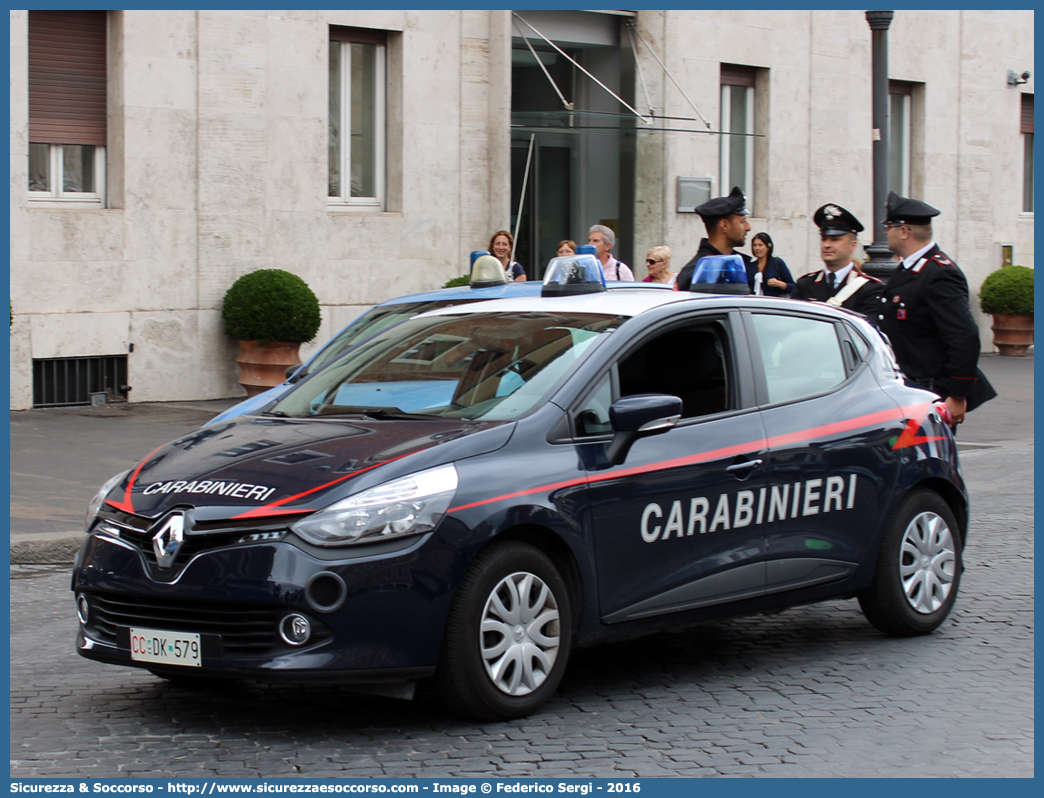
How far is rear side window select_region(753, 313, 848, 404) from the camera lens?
Result: 6.52m

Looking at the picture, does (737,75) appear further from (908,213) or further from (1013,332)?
(908,213)

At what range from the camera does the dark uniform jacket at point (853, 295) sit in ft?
28.8

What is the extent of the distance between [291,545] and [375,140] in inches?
561

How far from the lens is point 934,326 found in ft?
27.9

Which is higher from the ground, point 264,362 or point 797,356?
point 797,356

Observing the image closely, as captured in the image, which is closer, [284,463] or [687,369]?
[284,463]

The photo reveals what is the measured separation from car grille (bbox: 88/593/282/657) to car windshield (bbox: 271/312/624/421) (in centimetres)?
113

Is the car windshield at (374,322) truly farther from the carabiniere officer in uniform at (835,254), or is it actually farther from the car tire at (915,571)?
the car tire at (915,571)

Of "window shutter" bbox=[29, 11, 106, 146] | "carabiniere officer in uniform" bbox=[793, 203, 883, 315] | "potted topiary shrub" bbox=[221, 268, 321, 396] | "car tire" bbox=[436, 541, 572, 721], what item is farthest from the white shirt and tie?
"window shutter" bbox=[29, 11, 106, 146]

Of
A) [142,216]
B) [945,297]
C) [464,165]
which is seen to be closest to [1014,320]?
[464,165]

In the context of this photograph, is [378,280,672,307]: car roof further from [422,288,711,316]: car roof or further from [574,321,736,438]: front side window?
[574,321,736,438]: front side window

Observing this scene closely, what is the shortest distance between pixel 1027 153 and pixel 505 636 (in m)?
26.5

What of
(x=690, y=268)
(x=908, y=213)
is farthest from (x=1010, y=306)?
(x=690, y=268)

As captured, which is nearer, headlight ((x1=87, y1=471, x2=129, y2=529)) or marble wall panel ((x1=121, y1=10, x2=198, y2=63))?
headlight ((x1=87, y1=471, x2=129, y2=529))
